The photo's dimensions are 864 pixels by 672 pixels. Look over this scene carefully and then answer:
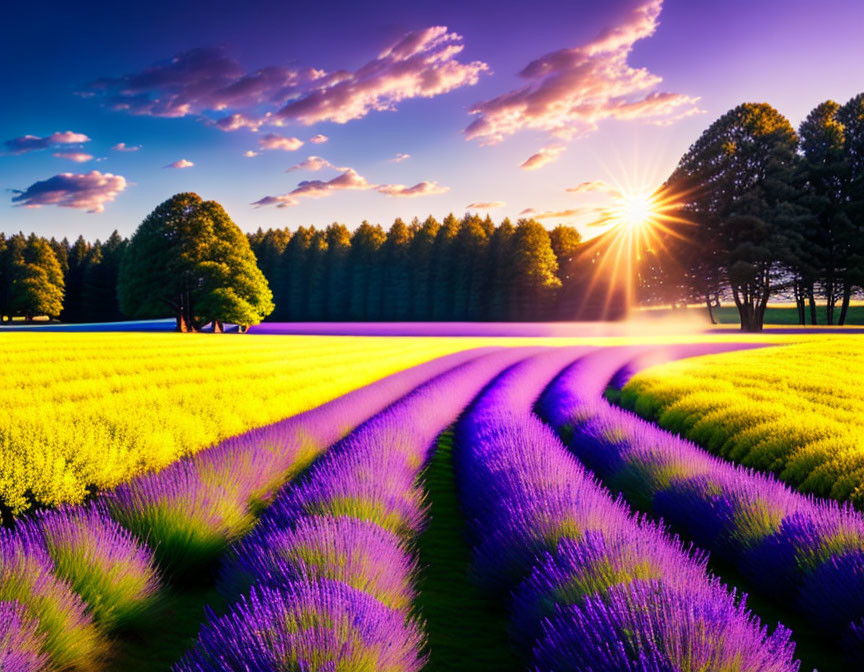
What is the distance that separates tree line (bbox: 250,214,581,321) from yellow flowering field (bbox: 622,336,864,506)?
3780cm

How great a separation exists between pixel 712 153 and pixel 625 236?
1798 cm

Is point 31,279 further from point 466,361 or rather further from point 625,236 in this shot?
point 625,236

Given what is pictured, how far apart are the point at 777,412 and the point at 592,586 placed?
583 cm

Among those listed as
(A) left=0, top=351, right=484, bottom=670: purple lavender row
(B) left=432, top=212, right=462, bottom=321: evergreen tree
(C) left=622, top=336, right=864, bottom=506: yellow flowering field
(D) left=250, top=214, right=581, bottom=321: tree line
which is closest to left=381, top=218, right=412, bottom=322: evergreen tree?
(D) left=250, top=214, right=581, bottom=321: tree line

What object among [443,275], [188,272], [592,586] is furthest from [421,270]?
[592,586]

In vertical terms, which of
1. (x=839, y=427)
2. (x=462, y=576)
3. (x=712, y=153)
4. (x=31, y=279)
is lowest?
(x=462, y=576)

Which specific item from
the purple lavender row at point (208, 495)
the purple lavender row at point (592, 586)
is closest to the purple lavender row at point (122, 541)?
the purple lavender row at point (208, 495)

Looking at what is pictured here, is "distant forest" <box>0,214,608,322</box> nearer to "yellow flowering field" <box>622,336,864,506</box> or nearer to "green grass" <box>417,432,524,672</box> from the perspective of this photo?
"yellow flowering field" <box>622,336,864,506</box>

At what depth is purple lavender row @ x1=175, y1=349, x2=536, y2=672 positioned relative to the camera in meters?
1.72

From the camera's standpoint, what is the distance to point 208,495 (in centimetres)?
369

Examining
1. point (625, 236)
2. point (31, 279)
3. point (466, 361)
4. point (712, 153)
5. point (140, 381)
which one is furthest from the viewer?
point (31, 279)

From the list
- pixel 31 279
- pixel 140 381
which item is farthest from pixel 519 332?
pixel 31 279

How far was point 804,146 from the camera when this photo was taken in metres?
36.6

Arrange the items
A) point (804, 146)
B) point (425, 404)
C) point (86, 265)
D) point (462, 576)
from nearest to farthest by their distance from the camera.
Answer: point (462, 576), point (425, 404), point (804, 146), point (86, 265)
